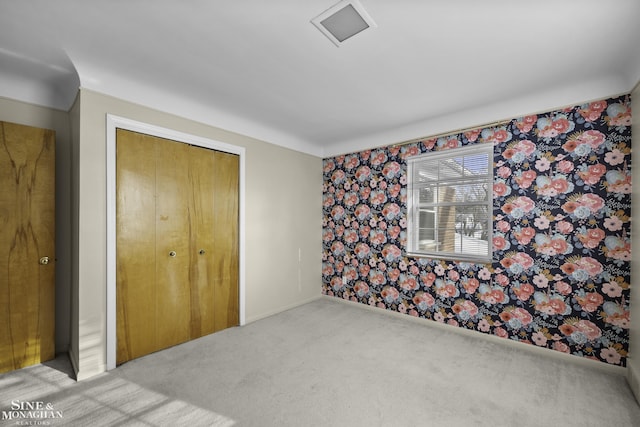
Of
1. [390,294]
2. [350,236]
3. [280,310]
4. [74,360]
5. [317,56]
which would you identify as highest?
A: [317,56]

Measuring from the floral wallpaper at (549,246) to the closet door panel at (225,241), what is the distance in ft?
6.92

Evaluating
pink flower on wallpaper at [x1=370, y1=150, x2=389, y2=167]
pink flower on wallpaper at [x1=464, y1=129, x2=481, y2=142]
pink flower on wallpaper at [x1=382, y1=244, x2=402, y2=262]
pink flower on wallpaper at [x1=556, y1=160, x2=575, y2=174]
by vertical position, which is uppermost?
pink flower on wallpaper at [x1=464, y1=129, x2=481, y2=142]

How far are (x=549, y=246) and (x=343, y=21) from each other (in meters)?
2.73

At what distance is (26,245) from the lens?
238 cm

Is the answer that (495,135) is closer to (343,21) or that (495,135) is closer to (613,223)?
(613,223)

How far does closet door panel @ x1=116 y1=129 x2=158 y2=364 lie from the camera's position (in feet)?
8.10

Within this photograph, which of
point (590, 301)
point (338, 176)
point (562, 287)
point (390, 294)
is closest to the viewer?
point (590, 301)

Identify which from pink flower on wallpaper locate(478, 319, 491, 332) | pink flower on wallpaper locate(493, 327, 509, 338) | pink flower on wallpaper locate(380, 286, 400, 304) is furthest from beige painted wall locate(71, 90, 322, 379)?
pink flower on wallpaper locate(493, 327, 509, 338)

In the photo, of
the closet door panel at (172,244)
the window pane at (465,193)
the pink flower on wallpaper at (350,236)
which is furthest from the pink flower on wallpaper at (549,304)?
the closet door panel at (172,244)

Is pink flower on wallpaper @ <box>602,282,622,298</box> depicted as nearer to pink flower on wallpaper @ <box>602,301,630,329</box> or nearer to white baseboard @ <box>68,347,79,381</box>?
pink flower on wallpaper @ <box>602,301,630,329</box>

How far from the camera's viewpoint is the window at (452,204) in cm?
312

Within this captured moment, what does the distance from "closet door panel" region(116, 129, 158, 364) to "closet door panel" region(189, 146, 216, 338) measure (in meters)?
0.38

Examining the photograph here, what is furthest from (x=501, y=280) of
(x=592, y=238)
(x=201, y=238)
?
(x=201, y=238)

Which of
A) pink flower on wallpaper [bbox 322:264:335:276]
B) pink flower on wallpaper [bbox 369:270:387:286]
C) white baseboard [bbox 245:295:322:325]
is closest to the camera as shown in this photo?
white baseboard [bbox 245:295:322:325]
